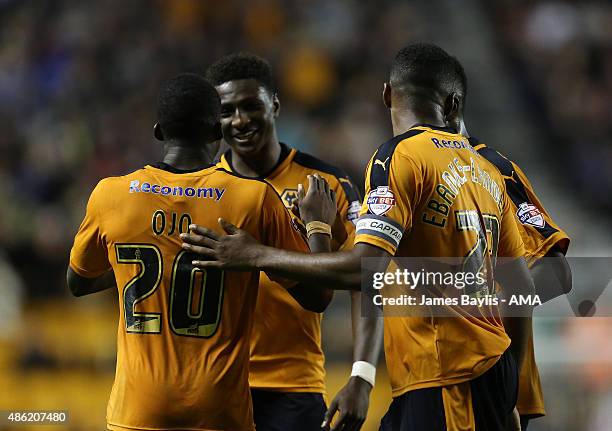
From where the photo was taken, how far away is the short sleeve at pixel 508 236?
4145mm

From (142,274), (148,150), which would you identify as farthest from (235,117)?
(148,150)

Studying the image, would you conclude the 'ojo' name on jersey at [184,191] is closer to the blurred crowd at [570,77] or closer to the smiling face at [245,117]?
the smiling face at [245,117]

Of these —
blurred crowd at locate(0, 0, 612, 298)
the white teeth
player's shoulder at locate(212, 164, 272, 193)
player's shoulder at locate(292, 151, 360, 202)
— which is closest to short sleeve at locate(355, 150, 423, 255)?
player's shoulder at locate(212, 164, 272, 193)

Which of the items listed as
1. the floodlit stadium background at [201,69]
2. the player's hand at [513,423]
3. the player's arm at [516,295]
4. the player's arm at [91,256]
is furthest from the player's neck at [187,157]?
the floodlit stadium background at [201,69]

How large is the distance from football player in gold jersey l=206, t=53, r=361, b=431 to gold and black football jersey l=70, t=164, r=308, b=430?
88 centimetres

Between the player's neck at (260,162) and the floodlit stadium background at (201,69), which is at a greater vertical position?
the floodlit stadium background at (201,69)

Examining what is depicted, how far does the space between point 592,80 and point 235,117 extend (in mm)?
7250

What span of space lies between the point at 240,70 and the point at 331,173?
74cm

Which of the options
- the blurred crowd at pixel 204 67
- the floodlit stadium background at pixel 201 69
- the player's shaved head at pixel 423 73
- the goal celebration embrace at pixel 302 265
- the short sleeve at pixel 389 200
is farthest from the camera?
the blurred crowd at pixel 204 67

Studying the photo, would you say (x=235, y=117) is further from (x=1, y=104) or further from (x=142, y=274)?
(x=1, y=104)

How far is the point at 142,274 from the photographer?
145 inches

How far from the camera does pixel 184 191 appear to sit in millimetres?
3705

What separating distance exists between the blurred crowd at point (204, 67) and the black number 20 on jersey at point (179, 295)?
568cm

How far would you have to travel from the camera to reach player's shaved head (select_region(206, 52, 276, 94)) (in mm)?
5168
